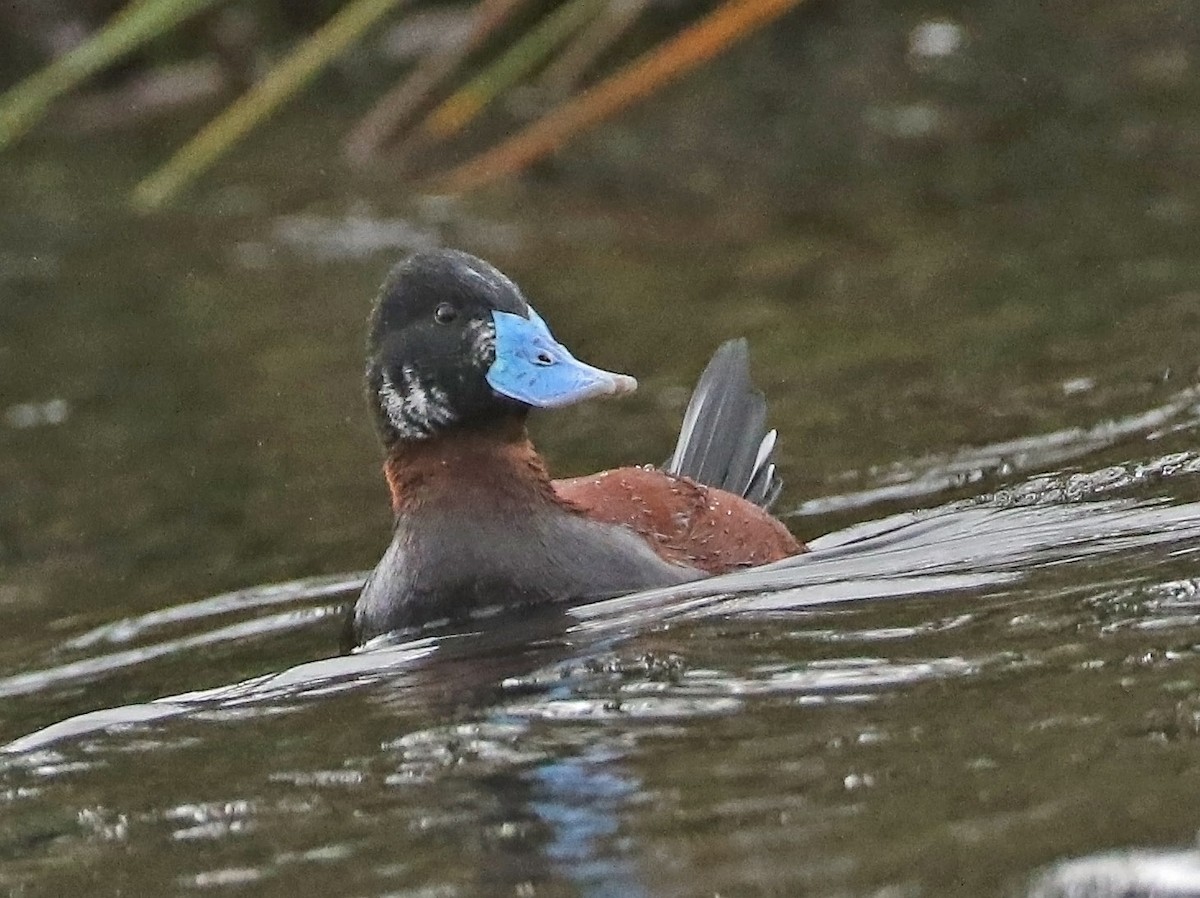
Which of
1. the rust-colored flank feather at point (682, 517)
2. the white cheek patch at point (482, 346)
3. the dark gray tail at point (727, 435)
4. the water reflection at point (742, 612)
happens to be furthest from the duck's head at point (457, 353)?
the dark gray tail at point (727, 435)

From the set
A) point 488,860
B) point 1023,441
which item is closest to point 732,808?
point 488,860

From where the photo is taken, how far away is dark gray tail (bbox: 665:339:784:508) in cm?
808

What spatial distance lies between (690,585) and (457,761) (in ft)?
5.58

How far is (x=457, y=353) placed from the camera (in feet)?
22.2

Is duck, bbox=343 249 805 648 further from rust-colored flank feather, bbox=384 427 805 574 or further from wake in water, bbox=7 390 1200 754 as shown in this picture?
wake in water, bbox=7 390 1200 754

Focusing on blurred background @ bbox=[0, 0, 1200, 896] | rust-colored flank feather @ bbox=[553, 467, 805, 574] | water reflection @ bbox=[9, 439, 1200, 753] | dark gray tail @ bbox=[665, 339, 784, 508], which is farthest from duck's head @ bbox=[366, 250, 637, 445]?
dark gray tail @ bbox=[665, 339, 784, 508]

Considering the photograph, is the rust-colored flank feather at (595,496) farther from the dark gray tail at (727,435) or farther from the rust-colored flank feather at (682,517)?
the dark gray tail at (727,435)

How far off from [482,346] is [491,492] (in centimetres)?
39

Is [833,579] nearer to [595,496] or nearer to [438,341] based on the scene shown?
[595,496]

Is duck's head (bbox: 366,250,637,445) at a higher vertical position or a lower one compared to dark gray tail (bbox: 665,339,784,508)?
higher

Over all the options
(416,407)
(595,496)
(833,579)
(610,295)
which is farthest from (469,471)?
(610,295)

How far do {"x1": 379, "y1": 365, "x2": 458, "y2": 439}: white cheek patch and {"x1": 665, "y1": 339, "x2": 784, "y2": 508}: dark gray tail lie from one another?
4.56 ft

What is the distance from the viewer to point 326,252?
1274cm

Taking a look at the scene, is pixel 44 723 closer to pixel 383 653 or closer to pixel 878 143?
pixel 383 653
